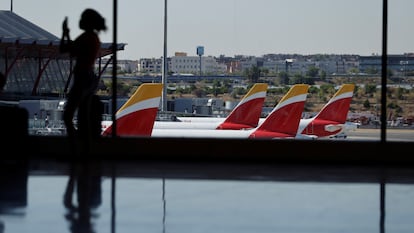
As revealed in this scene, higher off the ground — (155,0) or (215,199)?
(155,0)

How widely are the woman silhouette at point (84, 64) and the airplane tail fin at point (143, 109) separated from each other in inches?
143

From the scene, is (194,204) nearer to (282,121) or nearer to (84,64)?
(84,64)

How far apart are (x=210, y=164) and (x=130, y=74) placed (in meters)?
1.29

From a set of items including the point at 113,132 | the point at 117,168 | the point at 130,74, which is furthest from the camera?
the point at 130,74

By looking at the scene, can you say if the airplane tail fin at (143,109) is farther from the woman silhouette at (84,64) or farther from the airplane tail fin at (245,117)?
the woman silhouette at (84,64)

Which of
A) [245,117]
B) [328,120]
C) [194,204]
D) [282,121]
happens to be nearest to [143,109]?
[282,121]

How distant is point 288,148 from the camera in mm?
5113

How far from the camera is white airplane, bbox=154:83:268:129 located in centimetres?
1305

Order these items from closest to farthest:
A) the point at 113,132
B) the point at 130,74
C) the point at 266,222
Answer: the point at 266,222 → the point at 113,132 → the point at 130,74

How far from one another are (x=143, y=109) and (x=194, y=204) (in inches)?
274

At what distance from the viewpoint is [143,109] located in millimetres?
10273

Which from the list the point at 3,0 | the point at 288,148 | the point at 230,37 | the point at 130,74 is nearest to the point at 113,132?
the point at 130,74

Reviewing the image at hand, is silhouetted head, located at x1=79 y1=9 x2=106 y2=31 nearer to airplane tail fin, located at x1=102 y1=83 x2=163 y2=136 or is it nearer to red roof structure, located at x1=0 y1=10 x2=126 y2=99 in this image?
red roof structure, located at x1=0 y1=10 x2=126 y2=99

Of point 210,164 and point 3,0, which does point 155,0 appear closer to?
point 3,0
